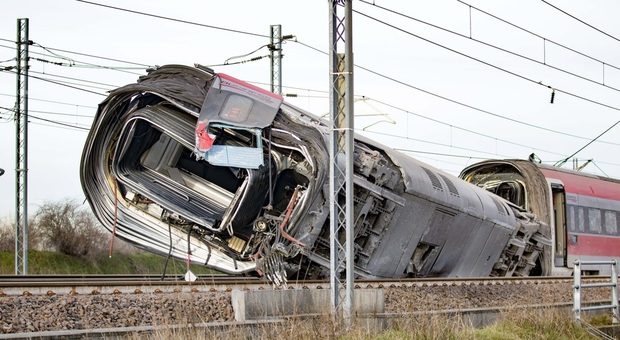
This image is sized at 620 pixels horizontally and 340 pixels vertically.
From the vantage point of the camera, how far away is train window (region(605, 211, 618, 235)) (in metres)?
26.7

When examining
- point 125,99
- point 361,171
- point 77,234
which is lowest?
point 77,234

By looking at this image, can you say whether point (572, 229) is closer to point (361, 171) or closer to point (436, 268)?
point (436, 268)

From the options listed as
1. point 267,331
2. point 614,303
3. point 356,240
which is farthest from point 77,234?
point 267,331

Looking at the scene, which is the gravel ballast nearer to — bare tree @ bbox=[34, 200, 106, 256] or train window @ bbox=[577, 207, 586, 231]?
train window @ bbox=[577, 207, 586, 231]

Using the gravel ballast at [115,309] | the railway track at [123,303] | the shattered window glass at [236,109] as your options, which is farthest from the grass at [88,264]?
the gravel ballast at [115,309]

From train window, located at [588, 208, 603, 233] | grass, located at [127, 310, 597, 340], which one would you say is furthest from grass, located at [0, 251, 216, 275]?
grass, located at [127, 310, 597, 340]

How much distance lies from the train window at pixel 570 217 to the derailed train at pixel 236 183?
7483 mm

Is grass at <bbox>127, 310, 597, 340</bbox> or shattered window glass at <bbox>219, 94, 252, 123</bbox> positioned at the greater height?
shattered window glass at <bbox>219, 94, 252, 123</bbox>

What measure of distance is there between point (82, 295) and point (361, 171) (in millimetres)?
6554

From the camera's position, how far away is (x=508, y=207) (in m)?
22.6

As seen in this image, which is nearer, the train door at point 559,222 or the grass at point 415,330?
the grass at point 415,330

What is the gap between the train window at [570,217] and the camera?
24547 mm

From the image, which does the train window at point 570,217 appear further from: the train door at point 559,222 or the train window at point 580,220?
the train window at point 580,220

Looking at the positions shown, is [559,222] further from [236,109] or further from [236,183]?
[236,109]
